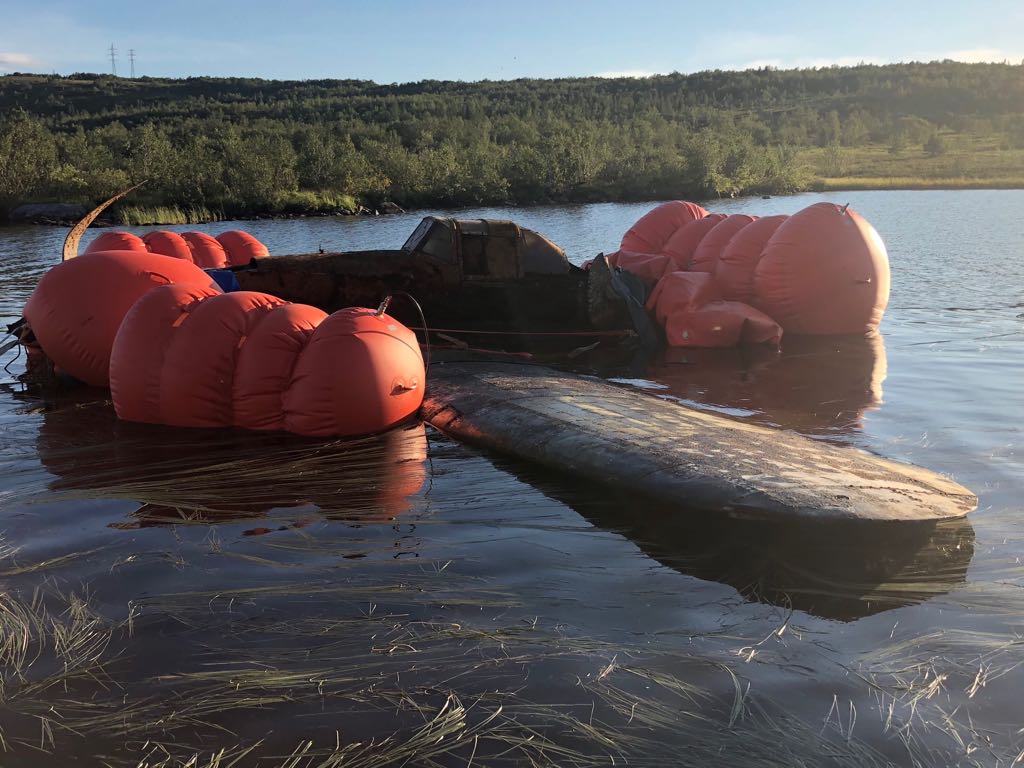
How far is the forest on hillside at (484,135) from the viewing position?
191 ft

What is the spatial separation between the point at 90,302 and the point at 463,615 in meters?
7.02

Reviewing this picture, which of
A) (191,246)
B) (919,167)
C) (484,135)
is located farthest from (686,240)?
(919,167)

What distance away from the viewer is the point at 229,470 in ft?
24.4

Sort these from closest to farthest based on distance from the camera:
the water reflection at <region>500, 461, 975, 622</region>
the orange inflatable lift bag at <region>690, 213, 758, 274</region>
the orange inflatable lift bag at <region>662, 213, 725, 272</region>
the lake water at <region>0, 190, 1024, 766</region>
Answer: the lake water at <region>0, 190, 1024, 766</region> → the water reflection at <region>500, 461, 975, 622</region> → the orange inflatable lift bag at <region>690, 213, 758, 274</region> → the orange inflatable lift bag at <region>662, 213, 725, 272</region>

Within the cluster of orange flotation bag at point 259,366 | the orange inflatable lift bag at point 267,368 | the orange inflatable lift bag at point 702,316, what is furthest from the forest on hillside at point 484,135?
the orange inflatable lift bag at point 267,368

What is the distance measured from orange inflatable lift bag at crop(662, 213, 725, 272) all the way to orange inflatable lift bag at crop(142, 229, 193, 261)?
8.09 meters

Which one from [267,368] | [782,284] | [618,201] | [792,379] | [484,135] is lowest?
[792,379]

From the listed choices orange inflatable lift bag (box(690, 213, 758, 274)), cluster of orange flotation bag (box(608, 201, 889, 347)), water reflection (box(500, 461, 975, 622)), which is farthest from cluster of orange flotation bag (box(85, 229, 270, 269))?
water reflection (box(500, 461, 975, 622))

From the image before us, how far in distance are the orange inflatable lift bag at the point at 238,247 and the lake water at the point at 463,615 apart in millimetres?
10037

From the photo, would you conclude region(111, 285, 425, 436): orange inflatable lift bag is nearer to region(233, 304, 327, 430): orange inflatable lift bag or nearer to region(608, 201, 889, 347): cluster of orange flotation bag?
region(233, 304, 327, 430): orange inflatable lift bag

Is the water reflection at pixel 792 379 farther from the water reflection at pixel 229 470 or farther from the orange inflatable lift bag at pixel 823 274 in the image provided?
the water reflection at pixel 229 470

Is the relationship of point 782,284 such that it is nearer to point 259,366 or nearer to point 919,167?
point 259,366

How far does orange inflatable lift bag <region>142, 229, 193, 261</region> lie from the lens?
15.8 m

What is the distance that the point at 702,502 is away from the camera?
564cm
